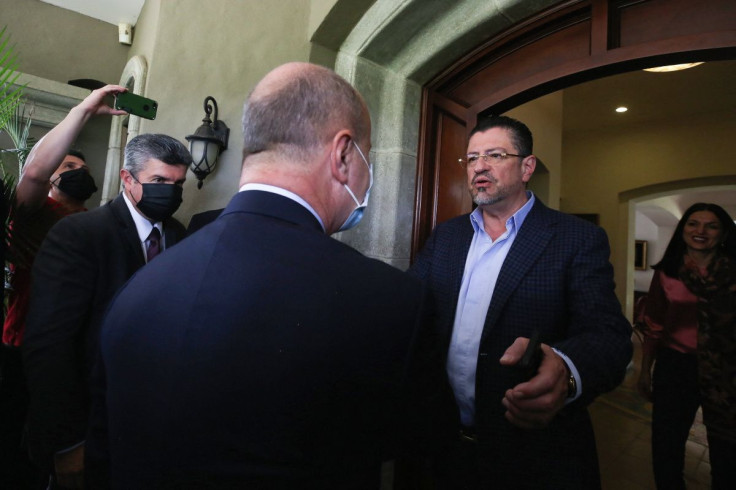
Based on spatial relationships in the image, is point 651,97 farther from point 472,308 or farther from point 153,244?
point 153,244

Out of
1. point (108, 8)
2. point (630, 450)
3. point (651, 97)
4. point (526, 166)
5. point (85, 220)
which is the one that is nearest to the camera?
point (85, 220)

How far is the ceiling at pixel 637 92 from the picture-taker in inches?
172

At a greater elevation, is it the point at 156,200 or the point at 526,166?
the point at 526,166

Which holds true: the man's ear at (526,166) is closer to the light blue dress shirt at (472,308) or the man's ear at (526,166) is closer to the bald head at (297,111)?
the light blue dress shirt at (472,308)

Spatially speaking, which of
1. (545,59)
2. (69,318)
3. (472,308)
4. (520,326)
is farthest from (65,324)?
(545,59)

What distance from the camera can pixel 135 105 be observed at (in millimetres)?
1737

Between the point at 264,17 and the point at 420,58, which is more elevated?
the point at 264,17

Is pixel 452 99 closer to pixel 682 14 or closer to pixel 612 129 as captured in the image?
pixel 682 14

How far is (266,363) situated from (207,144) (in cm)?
196

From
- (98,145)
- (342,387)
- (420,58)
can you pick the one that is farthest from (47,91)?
(342,387)

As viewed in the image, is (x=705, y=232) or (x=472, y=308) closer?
(x=472, y=308)

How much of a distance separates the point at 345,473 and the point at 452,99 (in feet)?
6.27

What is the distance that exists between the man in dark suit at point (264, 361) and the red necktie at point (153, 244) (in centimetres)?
102

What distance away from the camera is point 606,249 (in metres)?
1.27
